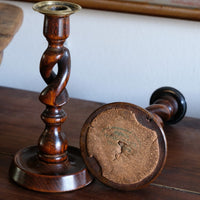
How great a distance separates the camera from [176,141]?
3.45 feet

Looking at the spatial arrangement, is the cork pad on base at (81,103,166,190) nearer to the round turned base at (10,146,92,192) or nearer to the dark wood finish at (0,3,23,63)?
the round turned base at (10,146,92,192)

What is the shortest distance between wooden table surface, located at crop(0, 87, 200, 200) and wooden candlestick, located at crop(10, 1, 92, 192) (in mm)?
20

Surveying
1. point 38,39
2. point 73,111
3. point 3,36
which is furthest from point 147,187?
point 38,39

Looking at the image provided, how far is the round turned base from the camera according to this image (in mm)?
780

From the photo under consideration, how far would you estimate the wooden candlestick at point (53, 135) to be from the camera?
75cm

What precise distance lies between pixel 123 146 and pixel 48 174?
14 centimetres

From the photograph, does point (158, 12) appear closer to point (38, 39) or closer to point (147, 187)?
point (38, 39)

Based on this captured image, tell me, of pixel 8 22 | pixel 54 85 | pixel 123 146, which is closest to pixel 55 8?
pixel 54 85

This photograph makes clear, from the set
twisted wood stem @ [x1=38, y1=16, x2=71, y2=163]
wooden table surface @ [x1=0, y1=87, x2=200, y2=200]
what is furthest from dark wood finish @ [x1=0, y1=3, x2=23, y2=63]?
twisted wood stem @ [x1=38, y1=16, x2=71, y2=163]

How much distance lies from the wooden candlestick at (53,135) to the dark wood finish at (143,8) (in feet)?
1.70

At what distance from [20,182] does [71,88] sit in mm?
645

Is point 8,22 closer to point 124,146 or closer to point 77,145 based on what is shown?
point 77,145

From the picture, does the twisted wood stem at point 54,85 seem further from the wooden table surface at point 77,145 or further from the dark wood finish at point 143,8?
the dark wood finish at point 143,8

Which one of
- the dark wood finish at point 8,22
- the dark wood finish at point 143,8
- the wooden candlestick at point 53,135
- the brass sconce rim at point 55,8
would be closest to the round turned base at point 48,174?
the wooden candlestick at point 53,135
